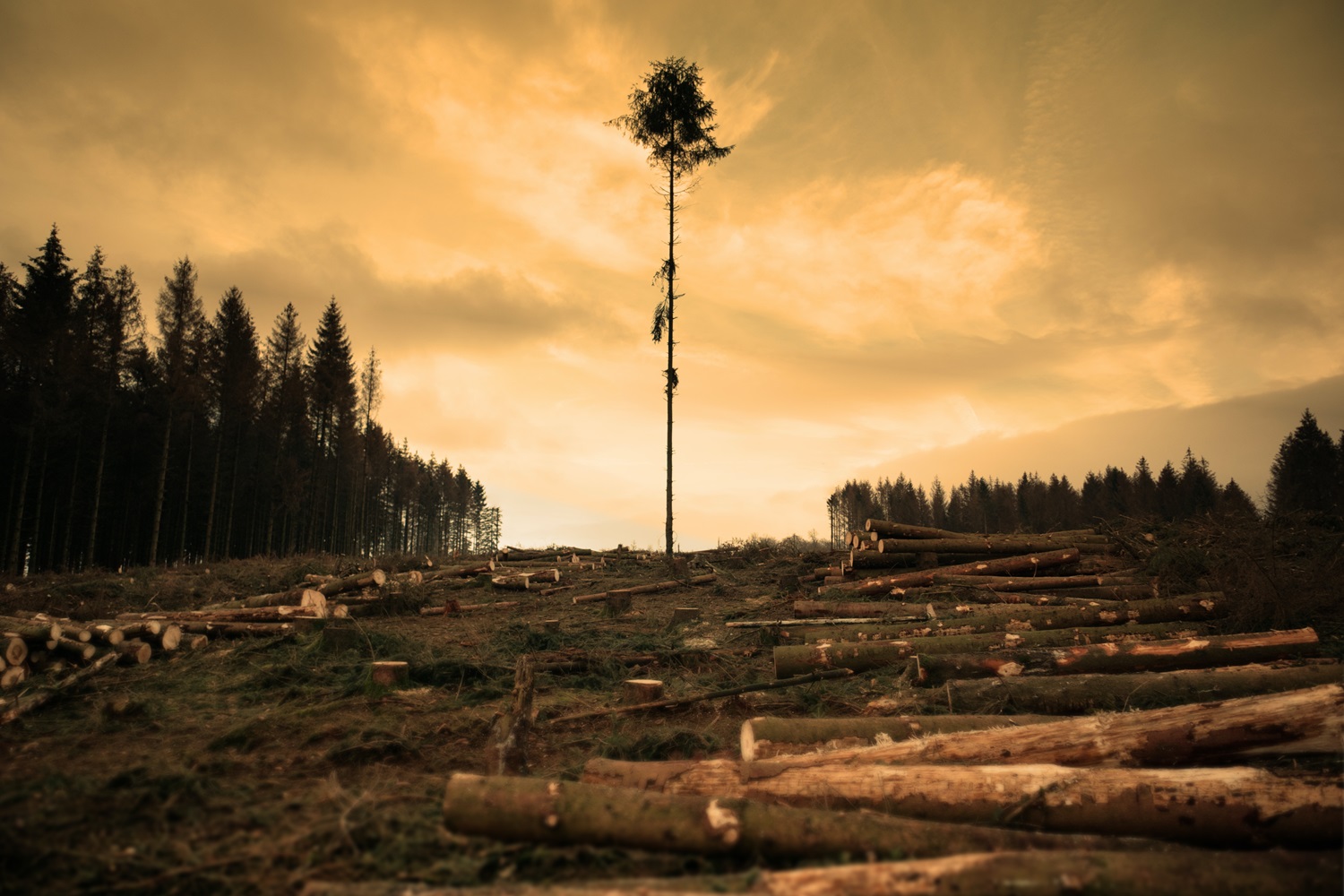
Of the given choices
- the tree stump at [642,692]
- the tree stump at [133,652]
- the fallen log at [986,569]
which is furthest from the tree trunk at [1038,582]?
the tree stump at [133,652]

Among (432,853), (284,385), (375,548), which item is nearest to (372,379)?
(284,385)

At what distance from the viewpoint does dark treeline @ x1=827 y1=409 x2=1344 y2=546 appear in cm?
4453

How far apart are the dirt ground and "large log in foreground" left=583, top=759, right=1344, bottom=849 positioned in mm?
816

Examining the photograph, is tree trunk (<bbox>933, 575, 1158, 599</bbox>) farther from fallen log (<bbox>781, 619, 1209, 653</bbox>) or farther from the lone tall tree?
the lone tall tree

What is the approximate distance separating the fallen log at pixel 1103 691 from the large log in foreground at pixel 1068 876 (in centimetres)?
274

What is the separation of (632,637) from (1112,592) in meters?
7.91

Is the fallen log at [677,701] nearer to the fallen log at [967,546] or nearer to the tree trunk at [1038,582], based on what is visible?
the tree trunk at [1038,582]

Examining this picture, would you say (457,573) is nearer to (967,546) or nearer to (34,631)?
(34,631)

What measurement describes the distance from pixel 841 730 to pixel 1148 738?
6.13ft

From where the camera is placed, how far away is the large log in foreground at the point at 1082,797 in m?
3.18

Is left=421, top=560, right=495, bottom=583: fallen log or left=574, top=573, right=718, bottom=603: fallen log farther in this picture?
left=421, top=560, right=495, bottom=583: fallen log

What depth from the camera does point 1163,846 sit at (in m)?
3.03

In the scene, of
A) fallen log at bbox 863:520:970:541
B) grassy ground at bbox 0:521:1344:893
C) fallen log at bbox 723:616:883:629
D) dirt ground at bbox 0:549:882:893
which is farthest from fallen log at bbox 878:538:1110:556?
fallen log at bbox 723:616:883:629

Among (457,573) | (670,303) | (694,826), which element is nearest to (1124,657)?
(694,826)
